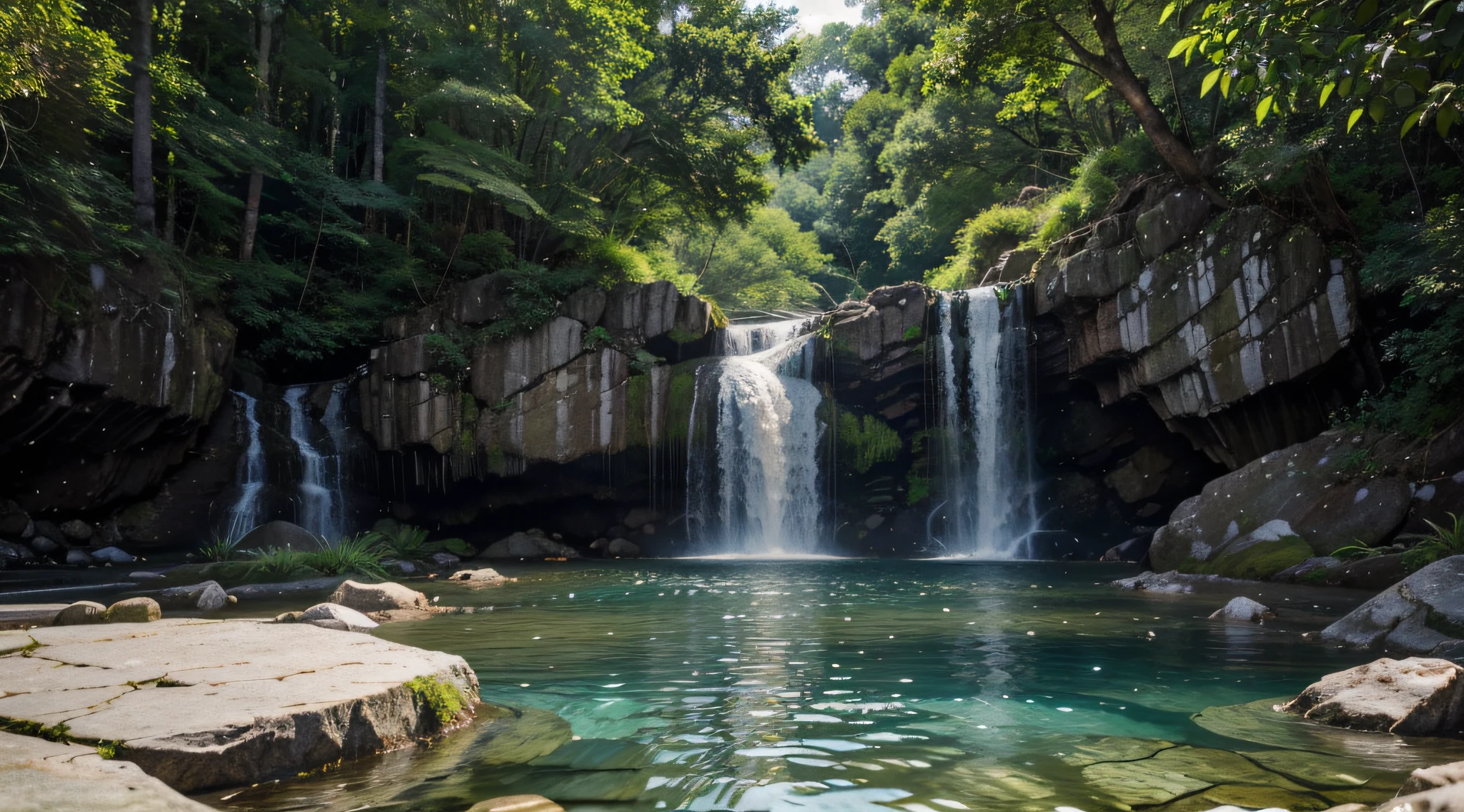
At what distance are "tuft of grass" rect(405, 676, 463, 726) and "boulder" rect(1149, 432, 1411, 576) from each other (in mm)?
11427

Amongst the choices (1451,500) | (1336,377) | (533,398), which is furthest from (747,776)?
(533,398)

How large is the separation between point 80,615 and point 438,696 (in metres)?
4.39

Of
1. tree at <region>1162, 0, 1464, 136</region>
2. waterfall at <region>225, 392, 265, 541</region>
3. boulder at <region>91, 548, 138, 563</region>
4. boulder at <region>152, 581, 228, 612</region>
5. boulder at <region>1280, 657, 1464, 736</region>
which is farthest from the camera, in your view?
waterfall at <region>225, 392, 265, 541</region>

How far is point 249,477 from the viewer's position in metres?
18.7

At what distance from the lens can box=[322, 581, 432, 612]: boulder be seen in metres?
→ 9.52

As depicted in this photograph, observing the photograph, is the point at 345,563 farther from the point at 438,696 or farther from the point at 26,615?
the point at 438,696

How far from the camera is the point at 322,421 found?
20.1 metres

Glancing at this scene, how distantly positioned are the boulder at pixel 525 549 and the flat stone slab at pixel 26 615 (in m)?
12.7

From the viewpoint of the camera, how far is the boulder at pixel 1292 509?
11859 millimetres

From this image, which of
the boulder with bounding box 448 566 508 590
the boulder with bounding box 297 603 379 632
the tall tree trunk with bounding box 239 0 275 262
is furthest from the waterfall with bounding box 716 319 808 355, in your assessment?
the boulder with bounding box 297 603 379 632

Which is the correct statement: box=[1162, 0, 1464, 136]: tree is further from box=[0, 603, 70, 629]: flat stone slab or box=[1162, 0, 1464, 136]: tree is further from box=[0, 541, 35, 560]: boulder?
box=[0, 541, 35, 560]: boulder

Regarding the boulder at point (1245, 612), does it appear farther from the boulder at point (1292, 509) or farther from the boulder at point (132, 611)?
the boulder at point (132, 611)

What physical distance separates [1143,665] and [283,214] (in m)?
21.3

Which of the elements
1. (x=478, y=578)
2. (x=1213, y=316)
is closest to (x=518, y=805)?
(x=478, y=578)
